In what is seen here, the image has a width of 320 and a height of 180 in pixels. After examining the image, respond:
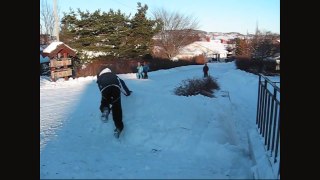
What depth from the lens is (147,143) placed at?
6.45 meters

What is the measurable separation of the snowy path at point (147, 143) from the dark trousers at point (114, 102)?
320 millimetres

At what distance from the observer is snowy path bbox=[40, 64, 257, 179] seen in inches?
198

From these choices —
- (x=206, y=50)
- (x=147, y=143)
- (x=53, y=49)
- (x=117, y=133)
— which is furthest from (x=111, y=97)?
(x=206, y=50)

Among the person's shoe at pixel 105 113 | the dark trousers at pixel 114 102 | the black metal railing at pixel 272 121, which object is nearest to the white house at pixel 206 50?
the person's shoe at pixel 105 113

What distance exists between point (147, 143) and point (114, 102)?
3.71ft

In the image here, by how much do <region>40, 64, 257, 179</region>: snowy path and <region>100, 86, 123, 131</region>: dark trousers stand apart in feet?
1.05

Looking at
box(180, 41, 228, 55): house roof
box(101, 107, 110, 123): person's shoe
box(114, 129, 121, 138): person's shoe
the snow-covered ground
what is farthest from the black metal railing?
box(180, 41, 228, 55): house roof

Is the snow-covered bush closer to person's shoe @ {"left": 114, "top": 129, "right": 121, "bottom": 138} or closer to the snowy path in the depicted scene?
the snowy path

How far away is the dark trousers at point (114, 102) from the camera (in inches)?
266

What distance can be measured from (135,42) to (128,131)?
2638cm
